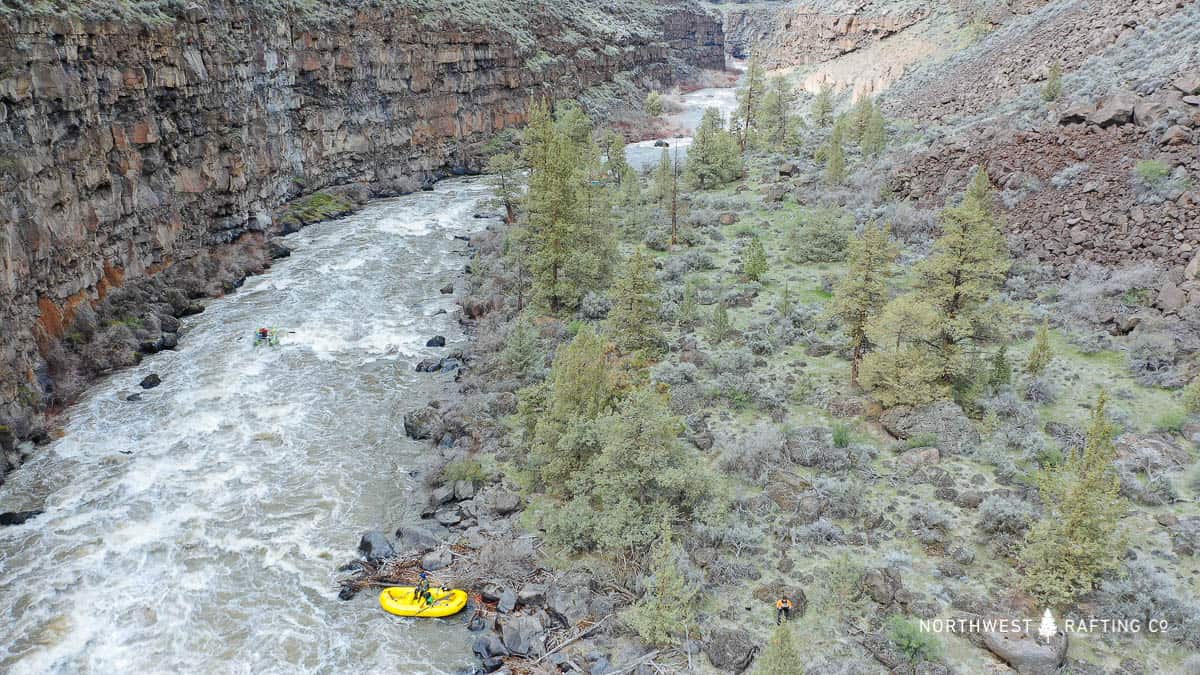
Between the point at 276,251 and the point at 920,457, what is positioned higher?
the point at 276,251

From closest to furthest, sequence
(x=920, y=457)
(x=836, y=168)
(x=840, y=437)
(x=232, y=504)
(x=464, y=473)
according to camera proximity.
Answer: (x=920, y=457), (x=840, y=437), (x=232, y=504), (x=464, y=473), (x=836, y=168)

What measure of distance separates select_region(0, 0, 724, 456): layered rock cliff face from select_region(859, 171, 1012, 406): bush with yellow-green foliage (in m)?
22.3

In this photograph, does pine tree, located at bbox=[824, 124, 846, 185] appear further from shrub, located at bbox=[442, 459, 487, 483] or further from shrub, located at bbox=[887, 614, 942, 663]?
shrub, located at bbox=[887, 614, 942, 663]

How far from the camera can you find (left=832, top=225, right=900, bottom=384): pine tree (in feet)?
64.9

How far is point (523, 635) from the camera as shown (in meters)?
13.9

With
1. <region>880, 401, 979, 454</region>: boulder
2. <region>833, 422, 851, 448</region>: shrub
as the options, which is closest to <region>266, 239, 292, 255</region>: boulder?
<region>833, 422, 851, 448</region>: shrub

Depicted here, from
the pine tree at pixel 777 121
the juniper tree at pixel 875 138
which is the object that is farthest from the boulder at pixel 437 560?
the pine tree at pixel 777 121

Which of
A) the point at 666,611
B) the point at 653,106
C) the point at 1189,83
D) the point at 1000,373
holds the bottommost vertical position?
the point at 666,611

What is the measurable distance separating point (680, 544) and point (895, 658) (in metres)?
4.26

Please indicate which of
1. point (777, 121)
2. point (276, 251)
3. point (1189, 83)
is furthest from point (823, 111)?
point (276, 251)

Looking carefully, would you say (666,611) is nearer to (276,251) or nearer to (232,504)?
(232,504)

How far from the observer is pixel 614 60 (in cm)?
8612

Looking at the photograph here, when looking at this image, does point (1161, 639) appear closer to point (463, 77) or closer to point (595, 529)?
point (595, 529)

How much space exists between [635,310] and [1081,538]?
1353cm
